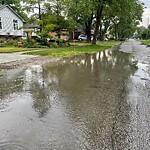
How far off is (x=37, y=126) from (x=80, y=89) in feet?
10.1

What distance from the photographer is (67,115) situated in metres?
4.79

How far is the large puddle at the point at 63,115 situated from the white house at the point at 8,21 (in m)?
31.6

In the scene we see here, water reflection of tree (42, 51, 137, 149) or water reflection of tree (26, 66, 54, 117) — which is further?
water reflection of tree (26, 66, 54, 117)

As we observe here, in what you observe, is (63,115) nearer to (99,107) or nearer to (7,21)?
(99,107)

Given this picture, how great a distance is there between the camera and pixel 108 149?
335 cm

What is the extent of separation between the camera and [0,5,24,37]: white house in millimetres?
37312

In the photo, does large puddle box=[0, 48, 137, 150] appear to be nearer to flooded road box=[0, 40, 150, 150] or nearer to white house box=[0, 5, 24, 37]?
flooded road box=[0, 40, 150, 150]

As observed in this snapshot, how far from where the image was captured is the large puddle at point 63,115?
358cm

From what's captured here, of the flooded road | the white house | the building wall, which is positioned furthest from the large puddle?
the building wall

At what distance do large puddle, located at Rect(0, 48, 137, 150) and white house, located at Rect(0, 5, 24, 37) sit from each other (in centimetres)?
3162

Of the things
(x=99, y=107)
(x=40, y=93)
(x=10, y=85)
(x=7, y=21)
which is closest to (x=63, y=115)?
(x=99, y=107)

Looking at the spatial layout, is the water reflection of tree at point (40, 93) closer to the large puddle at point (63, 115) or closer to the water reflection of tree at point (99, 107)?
the large puddle at point (63, 115)

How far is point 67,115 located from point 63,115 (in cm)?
8

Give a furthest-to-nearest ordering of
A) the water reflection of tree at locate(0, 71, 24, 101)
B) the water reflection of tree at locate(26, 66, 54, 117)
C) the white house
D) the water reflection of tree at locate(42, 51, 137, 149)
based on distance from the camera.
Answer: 1. the white house
2. the water reflection of tree at locate(0, 71, 24, 101)
3. the water reflection of tree at locate(26, 66, 54, 117)
4. the water reflection of tree at locate(42, 51, 137, 149)
